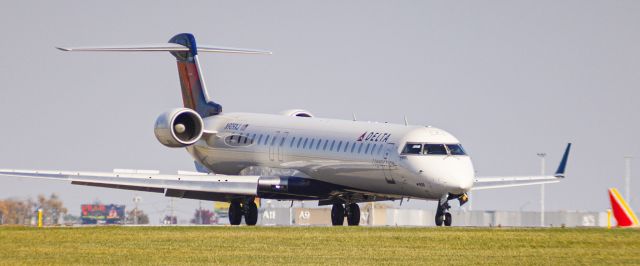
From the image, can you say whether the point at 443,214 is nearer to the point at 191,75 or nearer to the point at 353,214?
the point at 353,214

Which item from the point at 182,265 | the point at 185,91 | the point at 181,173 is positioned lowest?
the point at 182,265

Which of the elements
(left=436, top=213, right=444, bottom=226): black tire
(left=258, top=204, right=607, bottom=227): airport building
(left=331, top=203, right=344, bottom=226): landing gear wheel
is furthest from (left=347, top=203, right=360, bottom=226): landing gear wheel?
(left=258, top=204, right=607, bottom=227): airport building

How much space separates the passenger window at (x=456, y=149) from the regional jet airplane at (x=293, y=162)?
0.04 m

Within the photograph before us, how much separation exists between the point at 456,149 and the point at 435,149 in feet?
2.40

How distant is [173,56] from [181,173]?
29.8 ft

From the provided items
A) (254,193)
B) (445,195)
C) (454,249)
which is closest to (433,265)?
(454,249)

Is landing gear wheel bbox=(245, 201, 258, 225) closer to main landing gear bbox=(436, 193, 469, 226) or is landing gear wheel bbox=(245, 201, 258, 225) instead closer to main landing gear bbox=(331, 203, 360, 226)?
main landing gear bbox=(331, 203, 360, 226)

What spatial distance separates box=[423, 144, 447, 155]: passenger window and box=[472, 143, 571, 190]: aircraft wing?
458 centimetres

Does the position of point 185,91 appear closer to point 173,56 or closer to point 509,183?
point 173,56

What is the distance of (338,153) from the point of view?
49344 mm

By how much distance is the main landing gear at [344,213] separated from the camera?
173ft

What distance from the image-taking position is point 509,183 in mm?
52594

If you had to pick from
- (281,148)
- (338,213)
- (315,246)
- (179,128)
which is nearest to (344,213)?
(338,213)

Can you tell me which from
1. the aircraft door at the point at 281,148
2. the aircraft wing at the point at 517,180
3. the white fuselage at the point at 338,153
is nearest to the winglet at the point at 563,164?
the aircraft wing at the point at 517,180
